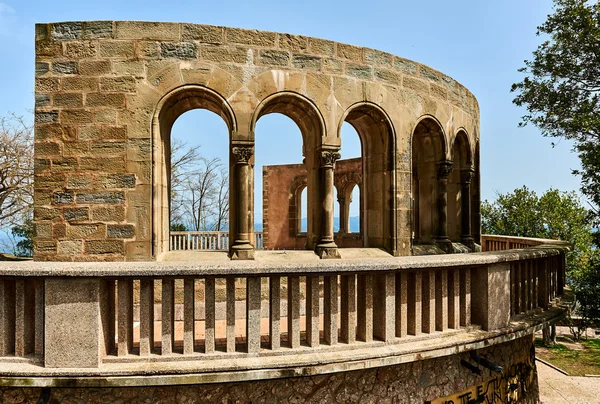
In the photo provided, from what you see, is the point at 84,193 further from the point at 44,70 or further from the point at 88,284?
the point at 88,284

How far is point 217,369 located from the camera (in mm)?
3020

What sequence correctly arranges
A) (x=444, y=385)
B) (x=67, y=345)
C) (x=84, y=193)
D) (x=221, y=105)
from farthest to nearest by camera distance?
(x=221, y=105)
(x=84, y=193)
(x=444, y=385)
(x=67, y=345)

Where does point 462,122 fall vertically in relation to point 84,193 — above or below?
above

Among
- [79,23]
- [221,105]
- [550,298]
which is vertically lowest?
[550,298]

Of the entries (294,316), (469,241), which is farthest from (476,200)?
(294,316)

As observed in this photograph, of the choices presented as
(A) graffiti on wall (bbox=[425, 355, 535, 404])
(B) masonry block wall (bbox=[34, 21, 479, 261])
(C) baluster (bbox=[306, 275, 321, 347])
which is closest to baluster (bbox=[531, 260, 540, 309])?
(A) graffiti on wall (bbox=[425, 355, 535, 404])

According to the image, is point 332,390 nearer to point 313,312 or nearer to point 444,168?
point 313,312

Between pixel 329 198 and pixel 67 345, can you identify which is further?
pixel 329 198

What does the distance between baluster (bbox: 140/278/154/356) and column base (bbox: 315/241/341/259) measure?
3.34 metres

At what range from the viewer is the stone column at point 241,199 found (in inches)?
226

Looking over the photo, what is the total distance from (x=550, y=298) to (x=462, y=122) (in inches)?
163

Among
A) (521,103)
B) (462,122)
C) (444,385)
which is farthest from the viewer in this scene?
(521,103)

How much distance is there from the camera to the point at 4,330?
10.1 feet

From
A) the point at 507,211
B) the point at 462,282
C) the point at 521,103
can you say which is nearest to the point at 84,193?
the point at 462,282
